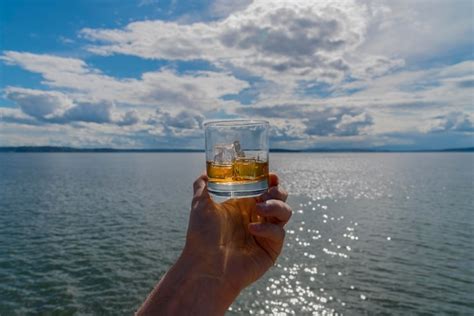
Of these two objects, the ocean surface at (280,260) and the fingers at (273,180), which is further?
the ocean surface at (280,260)

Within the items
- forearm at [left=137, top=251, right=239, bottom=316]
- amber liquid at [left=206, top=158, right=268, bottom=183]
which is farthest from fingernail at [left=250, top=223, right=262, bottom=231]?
forearm at [left=137, top=251, right=239, bottom=316]

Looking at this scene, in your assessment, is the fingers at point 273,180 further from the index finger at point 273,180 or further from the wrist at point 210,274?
the wrist at point 210,274

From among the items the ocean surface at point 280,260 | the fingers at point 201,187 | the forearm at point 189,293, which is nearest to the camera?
the forearm at point 189,293

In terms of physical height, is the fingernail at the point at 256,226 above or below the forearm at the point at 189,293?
above

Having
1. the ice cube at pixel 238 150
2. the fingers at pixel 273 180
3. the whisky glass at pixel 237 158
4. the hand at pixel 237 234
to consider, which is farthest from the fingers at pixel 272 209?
the ice cube at pixel 238 150

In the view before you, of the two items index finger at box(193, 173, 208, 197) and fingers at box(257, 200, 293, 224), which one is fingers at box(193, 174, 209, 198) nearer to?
index finger at box(193, 173, 208, 197)

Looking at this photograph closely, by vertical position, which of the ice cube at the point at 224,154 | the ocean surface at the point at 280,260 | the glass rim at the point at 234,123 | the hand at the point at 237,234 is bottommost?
the ocean surface at the point at 280,260
